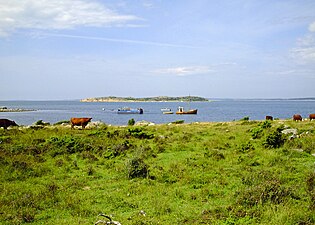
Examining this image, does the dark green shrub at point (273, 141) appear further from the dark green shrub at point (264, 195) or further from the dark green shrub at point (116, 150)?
the dark green shrub at point (264, 195)

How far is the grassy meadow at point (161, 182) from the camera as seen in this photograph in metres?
9.22

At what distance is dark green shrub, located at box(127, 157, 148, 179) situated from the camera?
45.3 ft

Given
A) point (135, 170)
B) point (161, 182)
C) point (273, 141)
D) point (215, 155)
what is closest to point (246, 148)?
point (273, 141)

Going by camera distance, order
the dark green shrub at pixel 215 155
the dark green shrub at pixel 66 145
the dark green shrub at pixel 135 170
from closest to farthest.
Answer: the dark green shrub at pixel 135 170 → the dark green shrub at pixel 215 155 → the dark green shrub at pixel 66 145

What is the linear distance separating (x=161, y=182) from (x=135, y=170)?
1.45 m

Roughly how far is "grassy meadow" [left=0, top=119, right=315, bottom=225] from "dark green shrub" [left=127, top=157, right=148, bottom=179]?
4 centimetres

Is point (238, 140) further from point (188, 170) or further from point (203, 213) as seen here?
point (203, 213)

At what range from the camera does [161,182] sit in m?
13.0

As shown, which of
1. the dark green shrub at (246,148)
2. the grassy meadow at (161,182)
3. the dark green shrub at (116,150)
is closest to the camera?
the grassy meadow at (161,182)

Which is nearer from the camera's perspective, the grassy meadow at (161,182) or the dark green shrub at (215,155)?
the grassy meadow at (161,182)

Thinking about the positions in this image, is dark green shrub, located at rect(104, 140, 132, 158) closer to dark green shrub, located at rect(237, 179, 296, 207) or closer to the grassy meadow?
the grassy meadow

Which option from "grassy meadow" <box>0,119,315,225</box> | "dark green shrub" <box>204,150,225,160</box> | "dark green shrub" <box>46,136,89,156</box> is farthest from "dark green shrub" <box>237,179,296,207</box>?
"dark green shrub" <box>46,136,89,156</box>

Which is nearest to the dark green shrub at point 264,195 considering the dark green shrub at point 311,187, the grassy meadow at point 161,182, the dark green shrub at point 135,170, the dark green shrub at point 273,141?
the grassy meadow at point 161,182

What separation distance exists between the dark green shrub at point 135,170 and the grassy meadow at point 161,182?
4 cm
